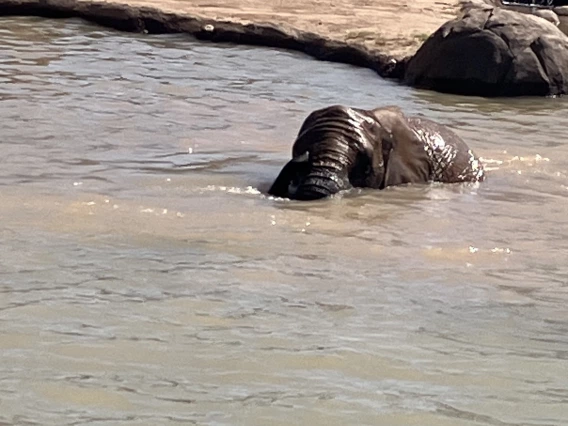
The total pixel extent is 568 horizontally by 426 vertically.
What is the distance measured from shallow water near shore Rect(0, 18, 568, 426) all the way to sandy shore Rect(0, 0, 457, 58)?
462cm

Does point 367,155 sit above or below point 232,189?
above

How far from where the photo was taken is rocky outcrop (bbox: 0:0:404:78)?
1551cm

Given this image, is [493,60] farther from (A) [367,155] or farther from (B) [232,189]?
(B) [232,189]

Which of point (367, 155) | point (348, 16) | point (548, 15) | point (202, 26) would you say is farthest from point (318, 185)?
point (548, 15)

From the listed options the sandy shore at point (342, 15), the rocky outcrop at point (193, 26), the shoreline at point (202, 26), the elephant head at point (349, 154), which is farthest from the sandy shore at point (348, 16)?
the elephant head at point (349, 154)

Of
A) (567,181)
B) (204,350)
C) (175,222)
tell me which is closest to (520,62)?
(567,181)

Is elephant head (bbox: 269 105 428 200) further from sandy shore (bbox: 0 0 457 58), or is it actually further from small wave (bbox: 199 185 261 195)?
sandy shore (bbox: 0 0 457 58)

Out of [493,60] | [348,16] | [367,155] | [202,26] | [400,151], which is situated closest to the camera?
[367,155]

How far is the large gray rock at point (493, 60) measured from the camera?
1378cm

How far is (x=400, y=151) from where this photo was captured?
881 cm

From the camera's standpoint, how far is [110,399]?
423cm

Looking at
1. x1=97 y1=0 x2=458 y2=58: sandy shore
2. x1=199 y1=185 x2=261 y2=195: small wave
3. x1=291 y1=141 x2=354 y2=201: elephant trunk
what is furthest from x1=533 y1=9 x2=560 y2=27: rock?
x1=199 y1=185 x2=261 y2=195: small wave

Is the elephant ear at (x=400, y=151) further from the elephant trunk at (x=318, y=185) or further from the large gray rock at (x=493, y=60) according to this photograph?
the large gray rock at (x=493, y=60)

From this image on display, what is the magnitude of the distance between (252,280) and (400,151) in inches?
123
